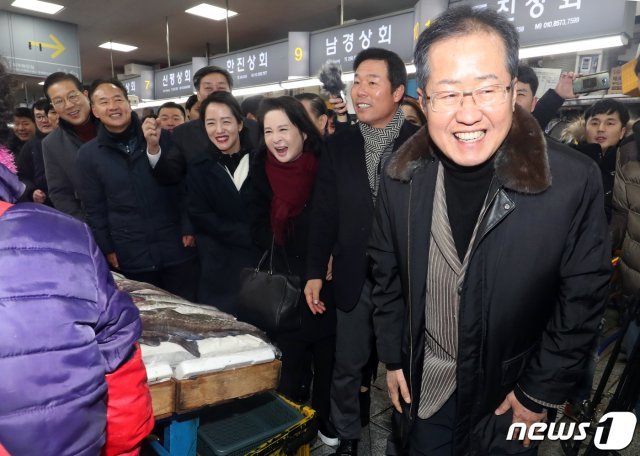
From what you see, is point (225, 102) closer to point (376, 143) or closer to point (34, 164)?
point (376, 143)

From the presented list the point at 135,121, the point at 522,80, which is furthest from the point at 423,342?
the point at 135,121

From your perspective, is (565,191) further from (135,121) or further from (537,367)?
(135,121)

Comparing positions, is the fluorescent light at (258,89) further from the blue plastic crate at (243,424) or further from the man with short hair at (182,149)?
the blue plastic crate at (243,424)

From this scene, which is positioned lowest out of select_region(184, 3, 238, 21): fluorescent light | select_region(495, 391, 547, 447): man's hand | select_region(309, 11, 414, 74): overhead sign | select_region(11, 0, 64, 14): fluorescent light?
select_region(495, 391, 547, 447): man's hand

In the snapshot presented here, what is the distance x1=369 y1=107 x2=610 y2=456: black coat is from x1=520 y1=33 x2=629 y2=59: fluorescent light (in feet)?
10.6

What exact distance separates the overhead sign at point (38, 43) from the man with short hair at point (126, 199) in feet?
19.9

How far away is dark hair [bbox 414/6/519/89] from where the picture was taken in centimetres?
117

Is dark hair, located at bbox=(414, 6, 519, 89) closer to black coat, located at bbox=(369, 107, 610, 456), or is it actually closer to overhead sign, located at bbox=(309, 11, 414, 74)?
black coat, located at bbox=(369, 107, 610, 456)

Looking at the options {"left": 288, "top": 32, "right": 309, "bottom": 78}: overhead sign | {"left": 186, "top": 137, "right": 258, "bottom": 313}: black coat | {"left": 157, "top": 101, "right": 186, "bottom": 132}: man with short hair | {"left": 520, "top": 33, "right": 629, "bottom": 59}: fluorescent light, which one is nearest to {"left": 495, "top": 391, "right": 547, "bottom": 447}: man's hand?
{"left": 186, "top": 137, "right": 258, "bottom": 313}: black coat

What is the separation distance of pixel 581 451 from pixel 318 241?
1856mm

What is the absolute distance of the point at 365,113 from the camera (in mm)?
2180

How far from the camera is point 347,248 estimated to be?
2.17m

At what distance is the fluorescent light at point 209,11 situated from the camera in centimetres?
765

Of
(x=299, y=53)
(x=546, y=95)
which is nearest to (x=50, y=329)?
(x=546, y=95)
